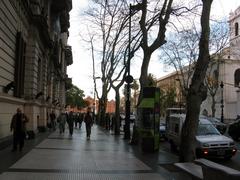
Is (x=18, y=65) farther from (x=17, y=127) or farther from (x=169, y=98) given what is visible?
(x=169, y=98)

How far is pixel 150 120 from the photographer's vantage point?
23438 millimetres

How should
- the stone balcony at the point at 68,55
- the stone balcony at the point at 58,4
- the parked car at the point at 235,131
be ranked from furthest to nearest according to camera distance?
the stone balcony at the point at 68,55 < the stone balcony at the point at 58,4 < the parked car at the point at 235,131

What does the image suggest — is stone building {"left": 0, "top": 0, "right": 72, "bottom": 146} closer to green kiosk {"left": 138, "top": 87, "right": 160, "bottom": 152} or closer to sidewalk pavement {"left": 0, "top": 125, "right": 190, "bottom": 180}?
sidewalk pavement {"left": 0, "top": 125, "right": 190, "bottom": 180}

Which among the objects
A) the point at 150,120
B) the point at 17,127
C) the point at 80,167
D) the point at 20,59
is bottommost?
the point at 80,167

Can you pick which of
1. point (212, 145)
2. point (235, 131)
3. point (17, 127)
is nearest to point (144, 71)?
point (235, 131)

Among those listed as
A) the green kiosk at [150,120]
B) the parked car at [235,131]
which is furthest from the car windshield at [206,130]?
the parked car at [235,131]

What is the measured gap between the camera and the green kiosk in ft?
73.3

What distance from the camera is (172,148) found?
77.6 feet

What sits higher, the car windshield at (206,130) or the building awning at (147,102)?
the building awning at (147,102)

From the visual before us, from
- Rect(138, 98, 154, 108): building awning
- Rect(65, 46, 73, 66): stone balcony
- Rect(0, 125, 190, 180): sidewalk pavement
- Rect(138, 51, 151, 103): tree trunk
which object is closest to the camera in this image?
Rect(0, 125, 190, 180): sidewalk pavement

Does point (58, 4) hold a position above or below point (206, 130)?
above

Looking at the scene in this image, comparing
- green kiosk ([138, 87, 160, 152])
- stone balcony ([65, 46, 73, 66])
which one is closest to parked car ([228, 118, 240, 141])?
green kiosk ([138, 87, 160, 152])

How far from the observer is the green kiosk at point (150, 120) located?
73.3 feet

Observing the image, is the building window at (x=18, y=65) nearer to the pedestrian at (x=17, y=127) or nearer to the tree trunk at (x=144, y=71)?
the pedestrian at (x=17, y=127)
